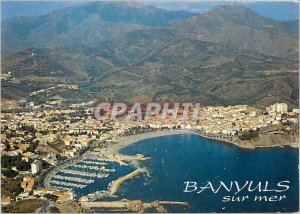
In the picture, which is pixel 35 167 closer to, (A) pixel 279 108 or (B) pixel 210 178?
(B) pixel 210 178

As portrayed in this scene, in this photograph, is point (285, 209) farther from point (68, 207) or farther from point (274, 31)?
point (274, 31)

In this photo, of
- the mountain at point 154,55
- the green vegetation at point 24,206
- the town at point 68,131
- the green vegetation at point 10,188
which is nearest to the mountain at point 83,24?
the mountain at point 154,55

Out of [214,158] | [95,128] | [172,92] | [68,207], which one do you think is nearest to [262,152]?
[214,158]

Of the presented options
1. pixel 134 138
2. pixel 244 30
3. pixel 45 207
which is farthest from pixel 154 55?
pixel 45 207

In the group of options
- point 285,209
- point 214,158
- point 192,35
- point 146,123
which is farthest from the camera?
point 192,35

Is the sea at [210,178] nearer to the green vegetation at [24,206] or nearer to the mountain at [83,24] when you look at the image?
the green vegetation at [24,206]

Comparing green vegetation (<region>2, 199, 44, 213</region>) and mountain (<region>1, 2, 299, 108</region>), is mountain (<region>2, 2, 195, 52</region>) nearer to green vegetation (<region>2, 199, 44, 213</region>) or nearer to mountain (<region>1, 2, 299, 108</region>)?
mountain (<region>1, 2, 299, 108</region>)
